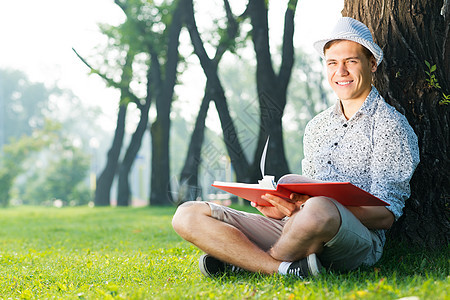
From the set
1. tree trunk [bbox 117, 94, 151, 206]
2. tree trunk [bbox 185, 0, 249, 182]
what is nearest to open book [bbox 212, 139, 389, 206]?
tree trunk [bbox 185, 0, 249, 182]

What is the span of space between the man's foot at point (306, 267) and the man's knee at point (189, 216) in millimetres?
685

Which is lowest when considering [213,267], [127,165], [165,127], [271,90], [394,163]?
[213,267]

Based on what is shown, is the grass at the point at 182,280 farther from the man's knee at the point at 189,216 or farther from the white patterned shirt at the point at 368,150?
the white patterned shirt at the point at 368,150

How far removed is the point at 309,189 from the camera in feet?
11.1

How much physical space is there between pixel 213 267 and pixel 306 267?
2.46ft

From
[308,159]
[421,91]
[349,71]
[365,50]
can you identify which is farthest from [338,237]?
[421,91]

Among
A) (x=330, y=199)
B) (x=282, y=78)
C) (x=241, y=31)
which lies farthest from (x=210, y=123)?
(x=330, y=199)

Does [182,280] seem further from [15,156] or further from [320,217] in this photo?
[15,156]

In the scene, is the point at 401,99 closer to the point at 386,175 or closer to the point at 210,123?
the point at 386,175

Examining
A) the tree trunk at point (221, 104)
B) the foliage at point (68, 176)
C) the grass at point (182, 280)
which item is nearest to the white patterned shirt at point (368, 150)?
the grass at point (182, 280)

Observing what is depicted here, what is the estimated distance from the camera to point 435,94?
4594 mm

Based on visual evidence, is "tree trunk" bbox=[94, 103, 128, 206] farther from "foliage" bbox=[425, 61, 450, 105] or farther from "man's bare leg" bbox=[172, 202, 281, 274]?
"man's bare leg" bbox=[172, 202, 281, 274]

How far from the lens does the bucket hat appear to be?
3.88m

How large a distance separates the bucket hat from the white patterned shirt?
0.98 ft
